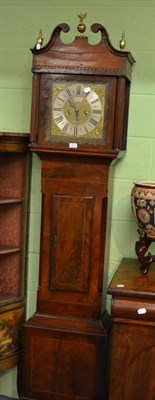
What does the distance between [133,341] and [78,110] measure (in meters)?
1.09

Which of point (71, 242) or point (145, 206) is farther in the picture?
point (71, 242)

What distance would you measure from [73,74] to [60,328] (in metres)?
1.24

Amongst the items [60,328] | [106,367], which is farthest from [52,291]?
[106,367]

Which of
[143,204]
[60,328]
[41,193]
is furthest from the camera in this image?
[41,193]

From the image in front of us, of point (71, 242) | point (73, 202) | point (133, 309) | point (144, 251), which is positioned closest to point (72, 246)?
point (71, 242)

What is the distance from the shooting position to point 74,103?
2564 mm

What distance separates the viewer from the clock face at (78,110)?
2537 millimetres

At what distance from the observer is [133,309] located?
89.2 inches

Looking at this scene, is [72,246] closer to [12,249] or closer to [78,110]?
[12,249]

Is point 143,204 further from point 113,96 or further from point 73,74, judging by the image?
point 73,74

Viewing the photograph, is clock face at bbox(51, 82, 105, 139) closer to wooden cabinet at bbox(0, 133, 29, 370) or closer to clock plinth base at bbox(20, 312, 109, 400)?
wooden cabinet at bbox(0, 133, 29, 370)

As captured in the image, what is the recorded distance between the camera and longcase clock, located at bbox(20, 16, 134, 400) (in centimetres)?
252

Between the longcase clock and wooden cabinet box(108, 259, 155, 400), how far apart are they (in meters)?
0.32

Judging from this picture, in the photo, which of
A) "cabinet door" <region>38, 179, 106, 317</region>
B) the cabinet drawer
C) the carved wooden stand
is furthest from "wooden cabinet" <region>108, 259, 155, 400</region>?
"cabinet door" <region>38, 179, 106, 317</region>
